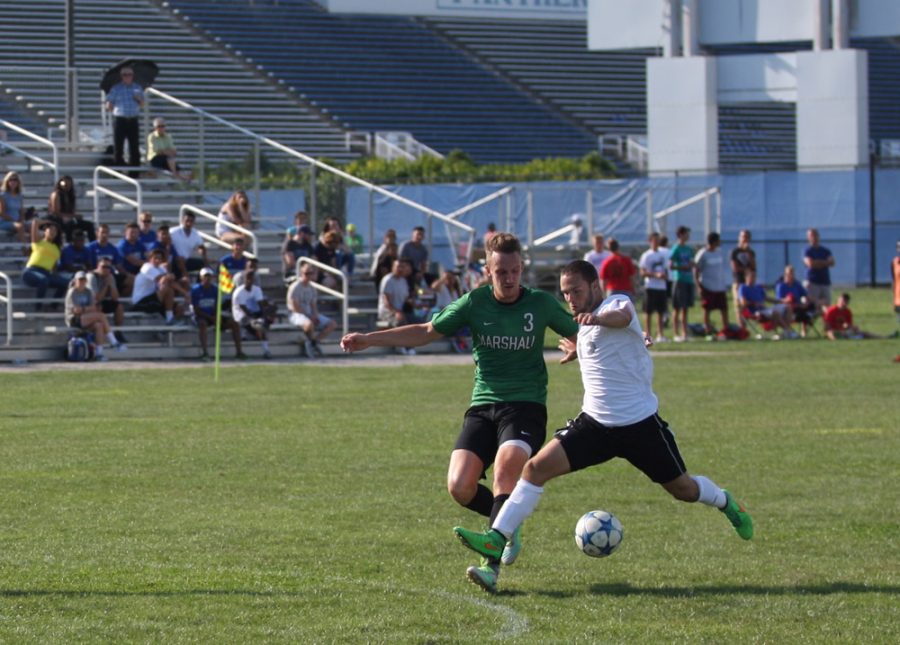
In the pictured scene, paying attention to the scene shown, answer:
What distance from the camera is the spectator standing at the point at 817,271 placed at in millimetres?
29750

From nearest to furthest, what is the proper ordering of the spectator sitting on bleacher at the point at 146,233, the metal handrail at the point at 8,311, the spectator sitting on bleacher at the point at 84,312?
the spectator sitting on bleacher at the point at 84,312 → the metal handrail at the point at 8,311 → the spectator sitting on bleacher at the point at 146,233

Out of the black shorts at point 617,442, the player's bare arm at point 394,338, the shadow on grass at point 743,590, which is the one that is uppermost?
the player's bare arm at point 394,338

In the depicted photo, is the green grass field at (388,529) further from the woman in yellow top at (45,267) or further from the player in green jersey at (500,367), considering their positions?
the woman in yellow top at (45,267)

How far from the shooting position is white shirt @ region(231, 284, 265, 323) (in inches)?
960

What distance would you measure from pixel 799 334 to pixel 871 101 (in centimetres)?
3148

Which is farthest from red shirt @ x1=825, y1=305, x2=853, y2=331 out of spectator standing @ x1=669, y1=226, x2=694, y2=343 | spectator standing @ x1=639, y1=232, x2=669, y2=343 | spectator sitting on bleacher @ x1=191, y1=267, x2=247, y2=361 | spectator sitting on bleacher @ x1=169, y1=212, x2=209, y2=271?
spectator sitting on bleacher @ x1=169, y1=212, x2=209, y2=271

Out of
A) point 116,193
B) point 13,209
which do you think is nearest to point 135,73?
point 116,193

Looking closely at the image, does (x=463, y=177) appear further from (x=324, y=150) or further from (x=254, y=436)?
(x=254, y=436)

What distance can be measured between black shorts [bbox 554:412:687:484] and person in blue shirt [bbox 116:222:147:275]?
1798 cm

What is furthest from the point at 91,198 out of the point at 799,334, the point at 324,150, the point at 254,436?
the point at 324,150

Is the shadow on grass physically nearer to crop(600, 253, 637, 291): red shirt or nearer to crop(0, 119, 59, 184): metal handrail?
crop(600, 253, 637, 291): red shirt

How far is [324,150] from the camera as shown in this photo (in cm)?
4872

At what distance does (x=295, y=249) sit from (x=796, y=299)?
8.98 m

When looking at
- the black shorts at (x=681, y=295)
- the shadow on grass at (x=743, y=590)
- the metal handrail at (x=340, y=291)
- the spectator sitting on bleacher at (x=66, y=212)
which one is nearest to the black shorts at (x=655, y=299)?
the black shorts at (x=681, y=295)
